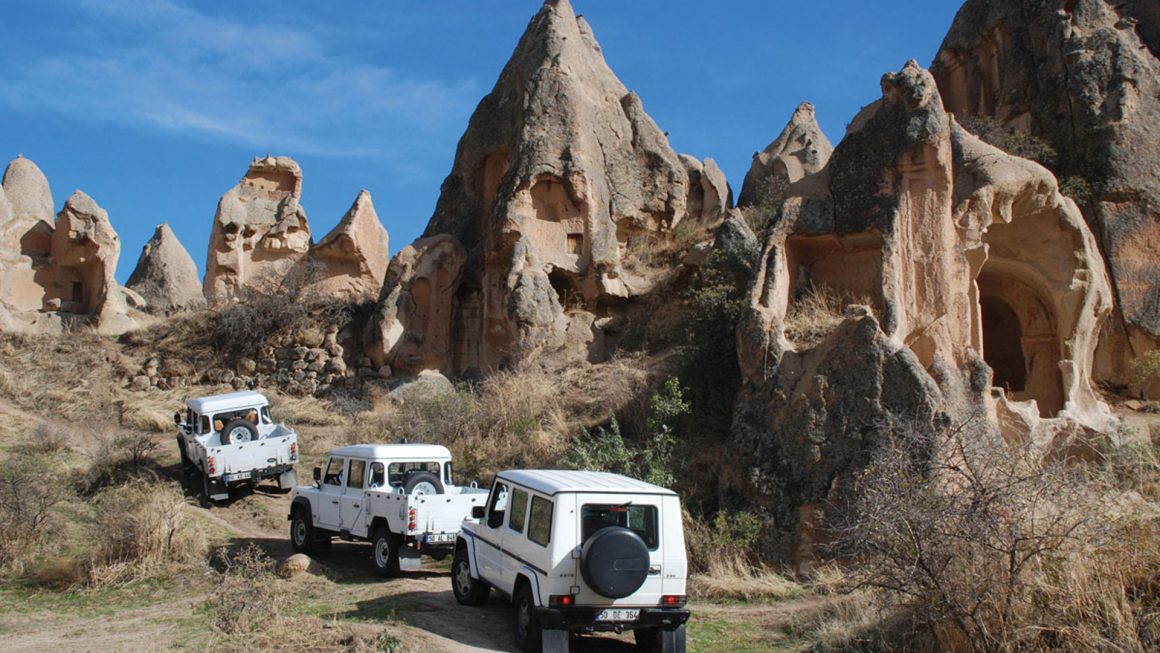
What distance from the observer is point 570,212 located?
24.7 m

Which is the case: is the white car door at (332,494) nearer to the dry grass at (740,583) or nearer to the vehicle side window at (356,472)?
the vehicle side window at (356,472)

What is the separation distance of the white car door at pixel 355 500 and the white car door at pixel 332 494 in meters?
0.09

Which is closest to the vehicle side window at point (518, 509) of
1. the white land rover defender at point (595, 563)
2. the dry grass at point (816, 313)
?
the white land rover defender at point (595, 563)

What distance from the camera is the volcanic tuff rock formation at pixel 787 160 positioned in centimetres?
2961

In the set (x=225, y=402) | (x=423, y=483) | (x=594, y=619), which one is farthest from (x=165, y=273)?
(x=594, y=619)

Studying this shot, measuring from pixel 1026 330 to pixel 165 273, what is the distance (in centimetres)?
2758

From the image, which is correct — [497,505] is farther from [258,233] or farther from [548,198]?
[258,233]

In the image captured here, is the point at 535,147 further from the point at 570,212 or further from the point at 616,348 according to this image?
the point at 616,348

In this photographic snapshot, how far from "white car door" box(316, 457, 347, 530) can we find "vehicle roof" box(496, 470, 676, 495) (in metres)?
4.16

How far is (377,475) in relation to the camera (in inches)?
527

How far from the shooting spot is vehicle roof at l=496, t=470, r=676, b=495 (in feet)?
30.1

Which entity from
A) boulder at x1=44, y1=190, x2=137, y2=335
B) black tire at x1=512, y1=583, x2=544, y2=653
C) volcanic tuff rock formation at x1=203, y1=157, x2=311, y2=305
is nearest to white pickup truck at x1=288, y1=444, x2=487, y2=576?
black tire at x1=512, y1=583, x2=544, y2=653

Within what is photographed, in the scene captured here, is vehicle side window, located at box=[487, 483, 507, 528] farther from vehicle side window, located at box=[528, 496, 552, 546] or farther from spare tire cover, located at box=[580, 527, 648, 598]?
spare tire cover, located at box=[580, 527, 648, 598]

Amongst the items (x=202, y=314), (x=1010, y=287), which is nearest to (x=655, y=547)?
(x=1010, y=287)
